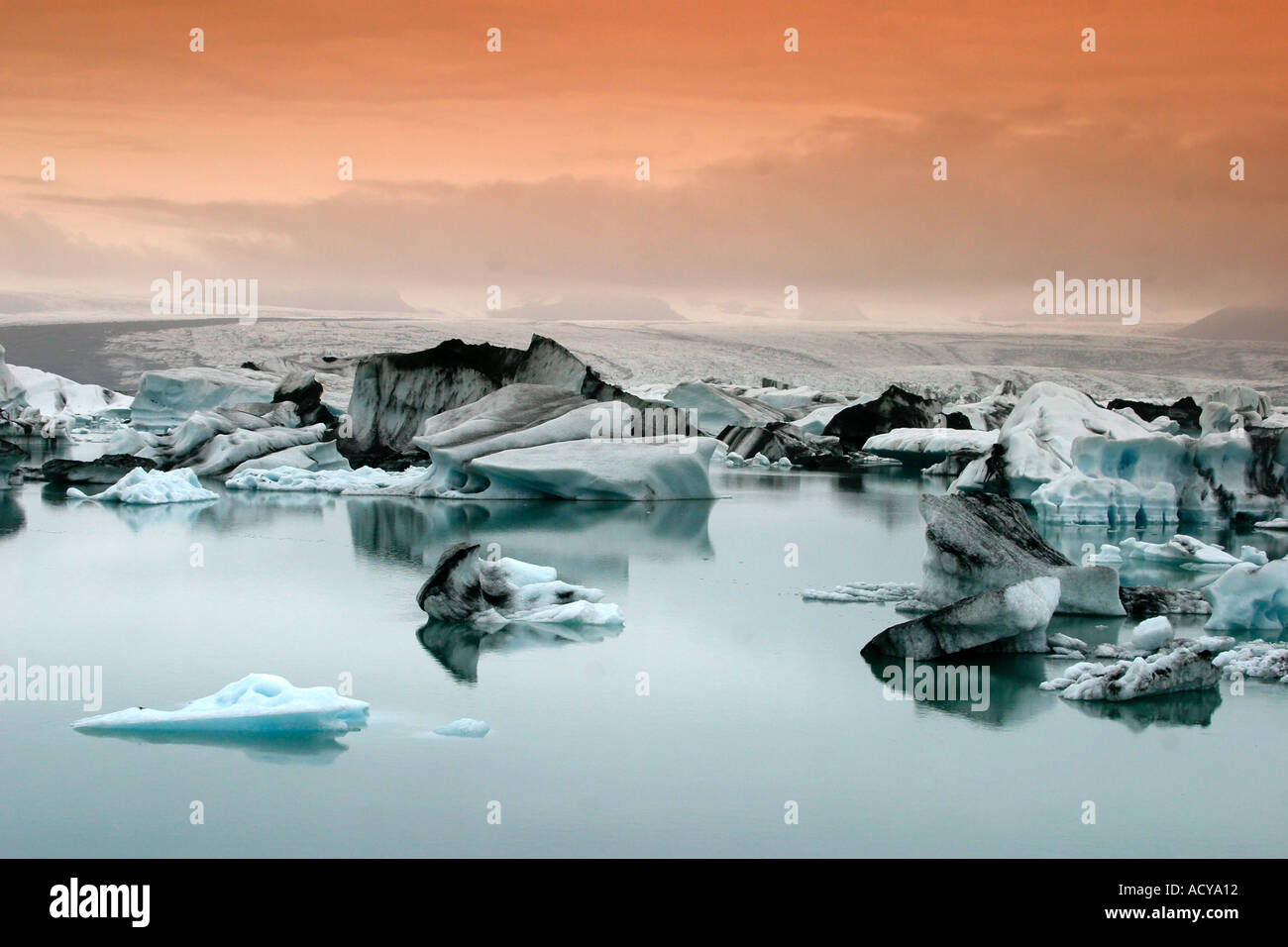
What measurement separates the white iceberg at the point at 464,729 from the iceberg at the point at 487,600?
1.85 meters

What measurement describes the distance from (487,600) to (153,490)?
7.60 metres

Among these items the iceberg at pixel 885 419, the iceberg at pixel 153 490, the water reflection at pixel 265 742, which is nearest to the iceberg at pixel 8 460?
the iceberg at pixel 153 490

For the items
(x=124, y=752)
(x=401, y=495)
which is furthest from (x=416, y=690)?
(x=401, y=495)

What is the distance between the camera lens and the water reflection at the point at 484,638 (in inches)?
223

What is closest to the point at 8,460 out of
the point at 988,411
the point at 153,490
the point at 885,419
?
the point at 153,490

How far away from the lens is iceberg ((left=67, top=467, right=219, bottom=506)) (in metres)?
13.0

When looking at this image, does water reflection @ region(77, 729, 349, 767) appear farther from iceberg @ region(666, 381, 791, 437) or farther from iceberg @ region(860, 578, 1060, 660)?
iceberg @ region(666, 381, 791, 437)

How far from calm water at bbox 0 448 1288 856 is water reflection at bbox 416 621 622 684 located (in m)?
0.03

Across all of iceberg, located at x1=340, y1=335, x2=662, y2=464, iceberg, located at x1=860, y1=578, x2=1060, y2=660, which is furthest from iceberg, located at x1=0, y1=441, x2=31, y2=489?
iceberg, located at x1=860, y1=578, x2=1060, y2=660

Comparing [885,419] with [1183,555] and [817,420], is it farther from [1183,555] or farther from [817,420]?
[1183,555]

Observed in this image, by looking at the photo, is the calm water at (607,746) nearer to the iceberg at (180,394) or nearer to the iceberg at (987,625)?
the iceberg at (987,625)

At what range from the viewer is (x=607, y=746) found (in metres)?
4.37

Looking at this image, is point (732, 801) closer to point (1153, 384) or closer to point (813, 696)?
point (813, 696)
